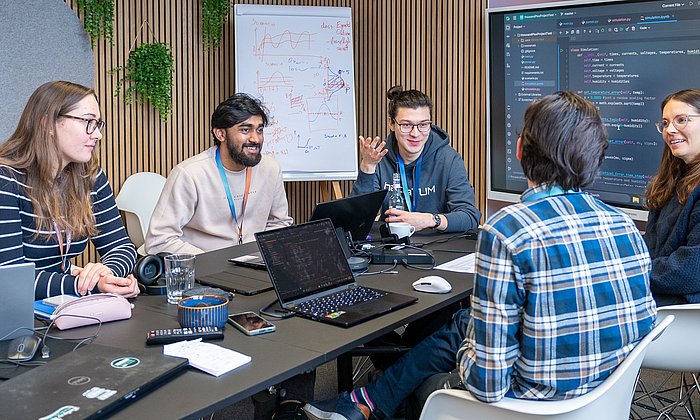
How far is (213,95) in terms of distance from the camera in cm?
589

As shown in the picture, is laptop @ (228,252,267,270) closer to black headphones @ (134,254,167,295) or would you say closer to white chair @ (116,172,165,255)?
black headphones @ (134,254,167,295)

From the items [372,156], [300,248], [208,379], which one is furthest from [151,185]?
[208,379]

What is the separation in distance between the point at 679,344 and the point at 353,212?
1.36 meters

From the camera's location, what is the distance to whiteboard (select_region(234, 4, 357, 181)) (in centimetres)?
564

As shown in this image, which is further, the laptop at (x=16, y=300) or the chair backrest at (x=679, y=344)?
the chair backrest at (x=679, y=344)

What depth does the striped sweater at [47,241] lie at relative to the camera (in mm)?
2604

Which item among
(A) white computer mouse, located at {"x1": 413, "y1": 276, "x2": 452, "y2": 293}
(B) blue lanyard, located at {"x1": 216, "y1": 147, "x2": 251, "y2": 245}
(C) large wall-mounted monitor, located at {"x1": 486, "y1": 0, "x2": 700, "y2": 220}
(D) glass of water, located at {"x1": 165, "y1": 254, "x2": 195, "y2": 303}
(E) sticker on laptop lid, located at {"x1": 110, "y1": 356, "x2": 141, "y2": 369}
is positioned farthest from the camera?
(C) large wall-mounted monitor, located at {"x1": 486, "y1": 0, "x2": 700, "y2": 220}

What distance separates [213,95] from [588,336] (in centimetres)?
445

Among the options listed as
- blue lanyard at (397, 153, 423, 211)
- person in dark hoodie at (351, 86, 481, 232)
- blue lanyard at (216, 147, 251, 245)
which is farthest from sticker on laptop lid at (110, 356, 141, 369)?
blue lanyard at (397, 153, 423, 211)

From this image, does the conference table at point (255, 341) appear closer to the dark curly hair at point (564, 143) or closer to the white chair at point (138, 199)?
the dark curly hair at point (564, 143)

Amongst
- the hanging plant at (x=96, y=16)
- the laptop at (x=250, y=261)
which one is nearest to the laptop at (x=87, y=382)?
the laptop at (x=250, y=261)

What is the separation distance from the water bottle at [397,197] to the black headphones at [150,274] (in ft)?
4.92

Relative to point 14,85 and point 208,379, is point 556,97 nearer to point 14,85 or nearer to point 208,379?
point 208,379

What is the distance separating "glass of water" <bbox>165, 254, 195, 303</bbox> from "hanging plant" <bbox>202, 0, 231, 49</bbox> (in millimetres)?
3423
